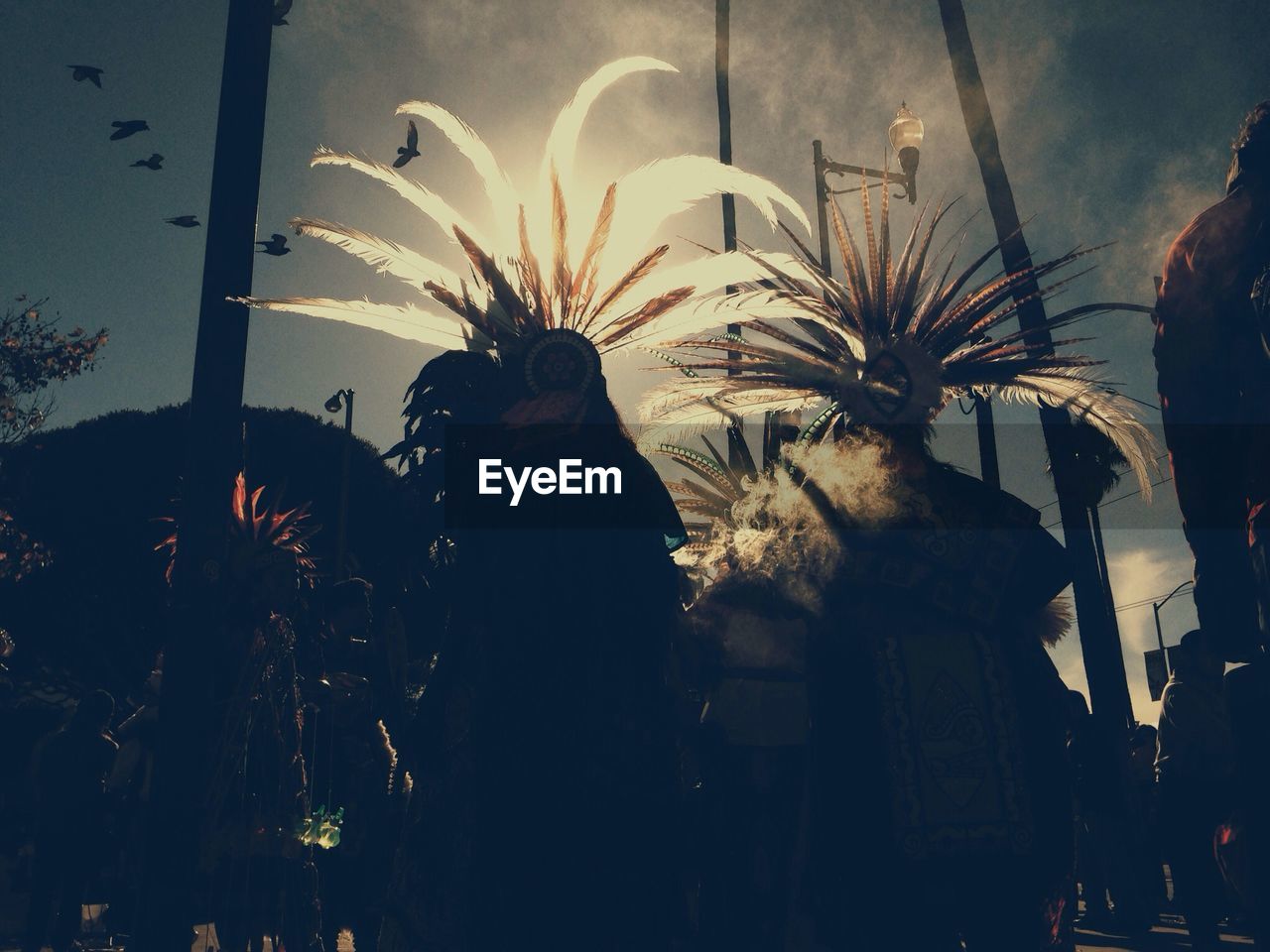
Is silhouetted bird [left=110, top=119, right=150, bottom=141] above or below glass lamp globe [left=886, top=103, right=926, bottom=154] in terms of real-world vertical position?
below

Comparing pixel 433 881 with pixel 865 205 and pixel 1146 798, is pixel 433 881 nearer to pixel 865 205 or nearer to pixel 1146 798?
pixel 865 205

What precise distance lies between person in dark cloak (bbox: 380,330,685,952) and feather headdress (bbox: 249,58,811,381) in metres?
0.37

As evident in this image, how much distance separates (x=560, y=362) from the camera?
138 inches

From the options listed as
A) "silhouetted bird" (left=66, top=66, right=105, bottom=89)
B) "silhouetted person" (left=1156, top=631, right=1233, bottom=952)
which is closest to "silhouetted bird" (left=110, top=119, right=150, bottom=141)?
"silhouetted bird" (left=66, top=66, right=105, bottom=89)

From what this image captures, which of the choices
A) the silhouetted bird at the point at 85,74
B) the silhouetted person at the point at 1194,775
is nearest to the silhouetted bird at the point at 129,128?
the silhouetted bird at the point at 85,74

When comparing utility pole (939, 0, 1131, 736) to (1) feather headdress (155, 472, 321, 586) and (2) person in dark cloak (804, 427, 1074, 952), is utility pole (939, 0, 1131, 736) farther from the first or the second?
(1) feather headdress (155, 472, 321, 586)

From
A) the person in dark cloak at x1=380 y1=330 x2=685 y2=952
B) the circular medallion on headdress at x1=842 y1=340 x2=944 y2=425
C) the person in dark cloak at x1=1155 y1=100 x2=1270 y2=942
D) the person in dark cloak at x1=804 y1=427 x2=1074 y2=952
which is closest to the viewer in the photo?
the person in dark cloak at x1=1155 y1=100 x2=1270 y2=942

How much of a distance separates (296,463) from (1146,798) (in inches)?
600

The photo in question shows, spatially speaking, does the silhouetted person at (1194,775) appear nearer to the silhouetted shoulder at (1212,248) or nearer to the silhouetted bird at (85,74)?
the silhouetted shoulder at (1212,248)

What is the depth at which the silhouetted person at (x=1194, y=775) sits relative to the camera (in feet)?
17.5

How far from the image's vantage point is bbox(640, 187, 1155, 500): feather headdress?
12.9 ft

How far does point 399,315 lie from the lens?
394cm

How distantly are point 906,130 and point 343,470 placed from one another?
11.8 m

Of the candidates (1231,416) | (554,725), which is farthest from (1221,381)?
(554,725)
